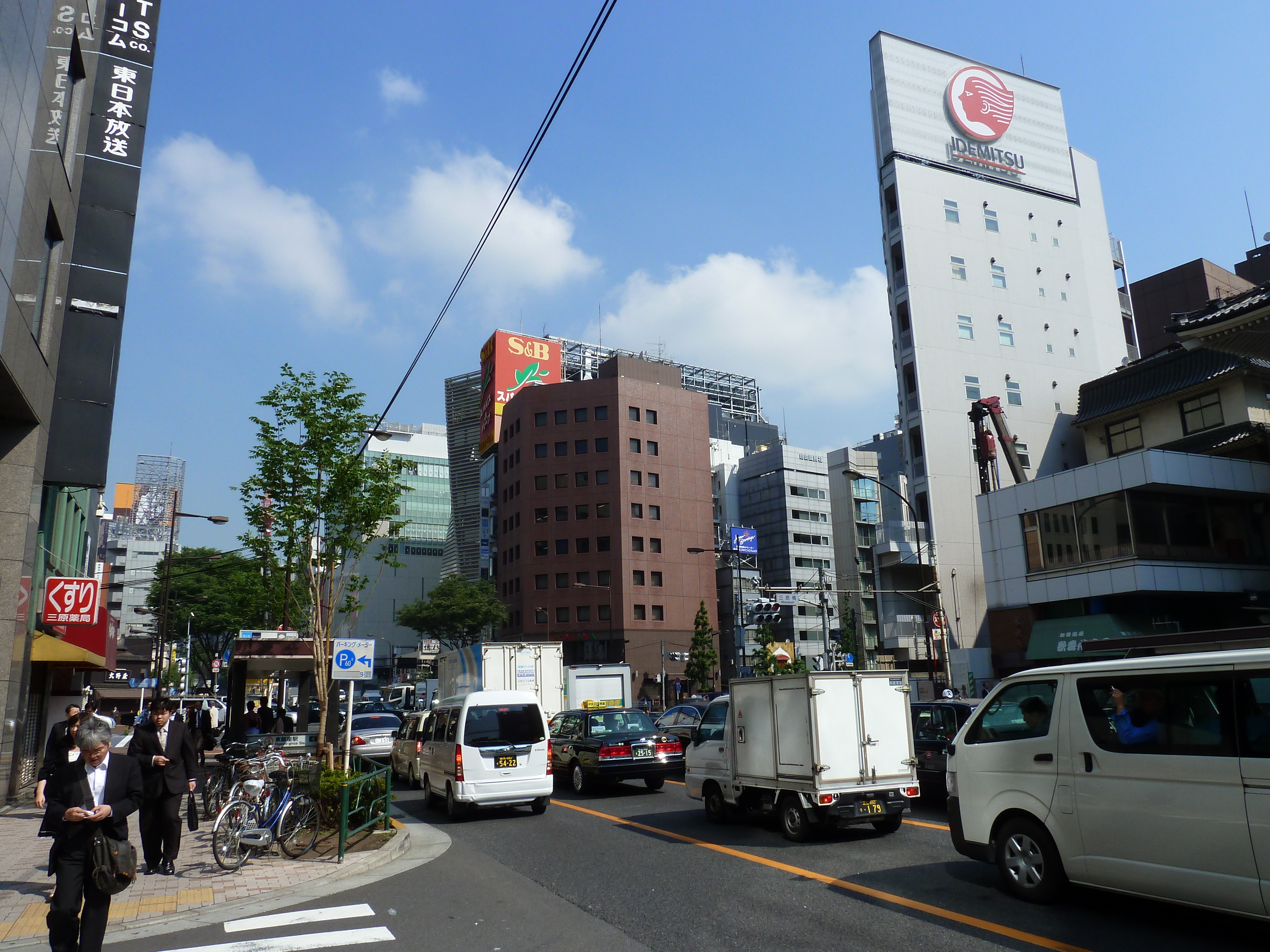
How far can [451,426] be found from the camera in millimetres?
126750

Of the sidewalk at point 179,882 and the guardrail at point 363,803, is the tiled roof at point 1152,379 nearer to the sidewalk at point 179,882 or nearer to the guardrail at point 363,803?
the guardrail at point 363,803

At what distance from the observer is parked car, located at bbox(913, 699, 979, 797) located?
14.6 m

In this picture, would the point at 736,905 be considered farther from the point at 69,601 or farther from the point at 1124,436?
the point at 1124,436

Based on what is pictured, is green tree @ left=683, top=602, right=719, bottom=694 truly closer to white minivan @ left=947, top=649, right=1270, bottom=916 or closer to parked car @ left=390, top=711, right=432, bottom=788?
parked car @ left=390, top=711, right=432, bottom=788

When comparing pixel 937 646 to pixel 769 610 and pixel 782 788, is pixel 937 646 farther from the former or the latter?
pixel 782 788

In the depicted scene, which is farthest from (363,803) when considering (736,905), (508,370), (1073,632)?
(508,370)

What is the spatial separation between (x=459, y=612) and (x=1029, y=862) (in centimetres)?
7691

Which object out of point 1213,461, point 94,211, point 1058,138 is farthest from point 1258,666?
point 1058,138

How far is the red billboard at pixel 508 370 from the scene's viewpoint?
98188 mm

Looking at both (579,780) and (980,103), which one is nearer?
(579,780)

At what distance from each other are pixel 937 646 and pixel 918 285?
25290 mm

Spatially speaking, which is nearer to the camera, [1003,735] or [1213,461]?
[1003,735]

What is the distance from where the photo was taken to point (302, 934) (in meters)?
7.89

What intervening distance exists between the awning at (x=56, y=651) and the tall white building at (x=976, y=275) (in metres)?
46.9
